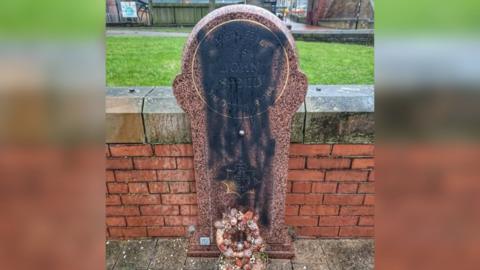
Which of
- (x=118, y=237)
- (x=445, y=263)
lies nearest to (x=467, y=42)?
(x=445, y=263)

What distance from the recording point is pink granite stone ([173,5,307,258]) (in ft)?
6.09

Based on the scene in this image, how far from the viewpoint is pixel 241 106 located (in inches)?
79.0

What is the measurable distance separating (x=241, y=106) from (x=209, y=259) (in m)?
1.29

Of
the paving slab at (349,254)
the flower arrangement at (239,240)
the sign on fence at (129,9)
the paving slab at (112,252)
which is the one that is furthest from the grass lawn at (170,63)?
the sign on fence at (129,9)

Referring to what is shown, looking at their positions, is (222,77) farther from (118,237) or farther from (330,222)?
(118,237)

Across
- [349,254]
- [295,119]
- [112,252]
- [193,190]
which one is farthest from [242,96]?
[112,252]

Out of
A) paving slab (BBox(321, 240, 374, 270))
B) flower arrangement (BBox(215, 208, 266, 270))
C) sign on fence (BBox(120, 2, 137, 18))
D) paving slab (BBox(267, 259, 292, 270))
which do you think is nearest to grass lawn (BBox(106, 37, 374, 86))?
paving slab (BBox(321, 240, 374, 270))

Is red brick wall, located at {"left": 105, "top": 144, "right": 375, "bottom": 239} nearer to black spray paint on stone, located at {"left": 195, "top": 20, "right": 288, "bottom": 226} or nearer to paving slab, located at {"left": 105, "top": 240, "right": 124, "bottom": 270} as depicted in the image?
paving slab, located at {"left": 105, "top": 240, "right": 124, "bottom": 270}

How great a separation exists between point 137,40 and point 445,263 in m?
8.57

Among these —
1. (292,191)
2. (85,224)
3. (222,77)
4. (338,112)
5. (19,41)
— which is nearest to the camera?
(19,41)

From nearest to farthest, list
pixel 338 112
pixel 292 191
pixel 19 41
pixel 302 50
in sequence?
pixel 19 41 < pixel 338 112 < pixel 292 191 < pixel 302 50

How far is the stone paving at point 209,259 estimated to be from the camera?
7.89ft

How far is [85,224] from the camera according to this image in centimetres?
66

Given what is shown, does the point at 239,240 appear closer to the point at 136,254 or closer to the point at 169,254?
the point at 169,254
